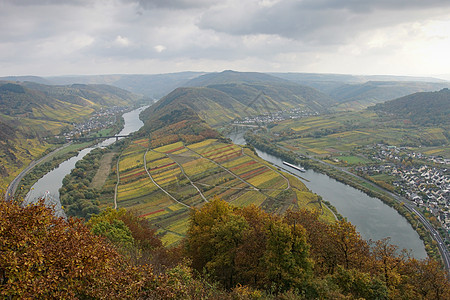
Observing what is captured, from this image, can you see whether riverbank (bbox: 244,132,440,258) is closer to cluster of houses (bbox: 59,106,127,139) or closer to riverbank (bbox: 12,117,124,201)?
riverbank (bbox: 12,117,124,201)

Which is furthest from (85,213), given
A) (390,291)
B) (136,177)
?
(390,291)

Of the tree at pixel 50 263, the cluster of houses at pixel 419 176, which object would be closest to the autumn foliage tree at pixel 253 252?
the tree at pixel 50 263

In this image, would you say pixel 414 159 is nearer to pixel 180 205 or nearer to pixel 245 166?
pixel 245 166

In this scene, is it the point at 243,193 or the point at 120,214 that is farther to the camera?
the point at 243,193

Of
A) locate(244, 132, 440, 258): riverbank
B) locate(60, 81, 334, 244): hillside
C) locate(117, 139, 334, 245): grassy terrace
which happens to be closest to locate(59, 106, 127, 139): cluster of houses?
locate(60, 81, 334, 244): hillside

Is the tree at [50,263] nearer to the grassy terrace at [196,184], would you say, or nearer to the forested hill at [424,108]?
the grassy terrace at [196,184]

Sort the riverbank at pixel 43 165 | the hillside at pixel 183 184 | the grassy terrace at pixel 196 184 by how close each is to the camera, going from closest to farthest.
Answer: the grassy terrace at pixel 196 184
the hillside at pixel 183 184
the riverbank at pixel 43 165
